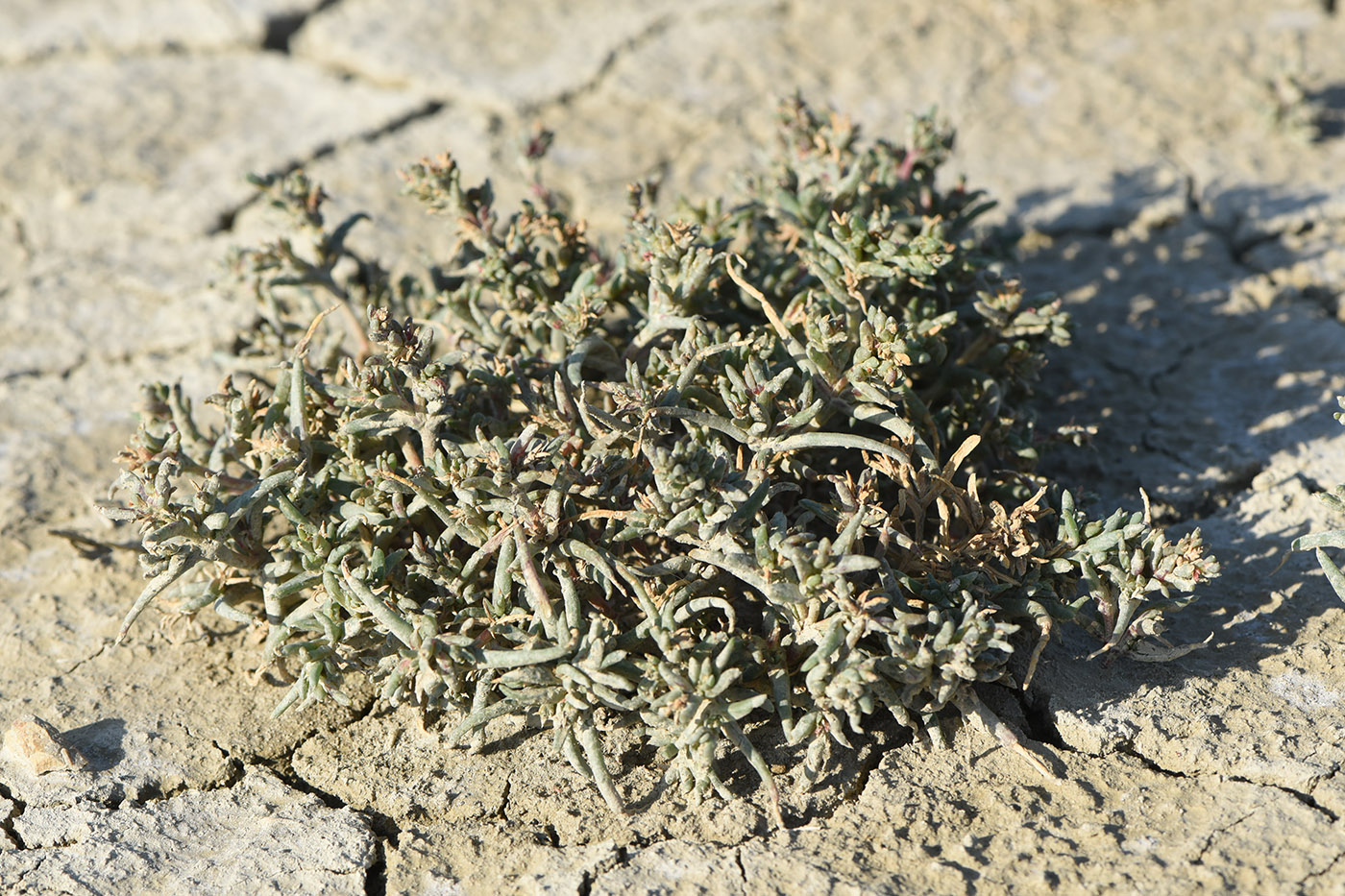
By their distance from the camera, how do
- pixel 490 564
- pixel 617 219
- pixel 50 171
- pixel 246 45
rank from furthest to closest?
pixel 246 45
pixel 50 171
pixel 617 219
pixel 490 564

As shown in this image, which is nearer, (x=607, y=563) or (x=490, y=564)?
(x=607, y=563)

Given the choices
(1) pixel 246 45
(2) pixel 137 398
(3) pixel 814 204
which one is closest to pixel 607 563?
(3) pixel 814 204

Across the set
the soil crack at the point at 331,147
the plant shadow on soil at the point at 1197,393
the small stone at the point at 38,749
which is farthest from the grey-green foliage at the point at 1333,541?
the soil crack at the point at 331,147

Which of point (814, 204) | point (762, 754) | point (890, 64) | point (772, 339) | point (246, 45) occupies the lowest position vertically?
point (762, 754)

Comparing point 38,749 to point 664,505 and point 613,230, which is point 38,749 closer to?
point 664,505

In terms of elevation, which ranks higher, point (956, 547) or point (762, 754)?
point (956, 547)

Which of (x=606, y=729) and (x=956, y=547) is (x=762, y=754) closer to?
(x=606, y=729)

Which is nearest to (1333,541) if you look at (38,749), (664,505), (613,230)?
(664,505)
